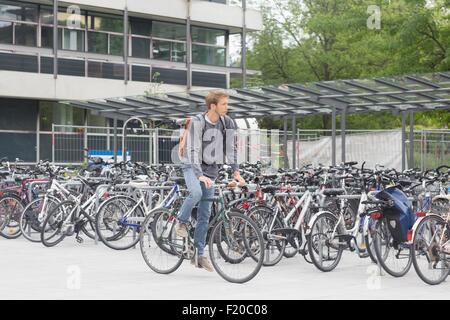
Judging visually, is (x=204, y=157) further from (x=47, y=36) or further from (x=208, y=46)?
(x=208, y=46)

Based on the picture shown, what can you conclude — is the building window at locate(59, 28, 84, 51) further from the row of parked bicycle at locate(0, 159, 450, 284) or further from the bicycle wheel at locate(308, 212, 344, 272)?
the bicycle wheel at locate(308, 212, 344, 272)

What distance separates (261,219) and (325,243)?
2.51ft

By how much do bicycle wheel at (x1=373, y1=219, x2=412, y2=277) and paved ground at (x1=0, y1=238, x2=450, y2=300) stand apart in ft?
0.41

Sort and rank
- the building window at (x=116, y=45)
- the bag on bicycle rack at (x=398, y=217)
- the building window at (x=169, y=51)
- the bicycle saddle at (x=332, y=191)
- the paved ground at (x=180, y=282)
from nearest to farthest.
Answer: the paved ground at (x=180, y=282)
the bag on bicycle rack at (x=398, y=217)
the bicycle saddle at (x=332, y=191)
the building window at (x=116, y=45)
the building window at (x=169, y=51)

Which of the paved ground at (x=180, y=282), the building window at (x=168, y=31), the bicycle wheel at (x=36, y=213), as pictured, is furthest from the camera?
the building window at (x=168, y=31)

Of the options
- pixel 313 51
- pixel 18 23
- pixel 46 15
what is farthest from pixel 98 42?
pixel 313 51

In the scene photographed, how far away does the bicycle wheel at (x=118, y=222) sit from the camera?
1214 cm

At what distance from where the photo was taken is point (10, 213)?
1378 cm

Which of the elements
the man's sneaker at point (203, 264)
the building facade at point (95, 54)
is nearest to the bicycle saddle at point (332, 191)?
the man's sneaker at point (203, 264)

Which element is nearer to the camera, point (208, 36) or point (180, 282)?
point (180, 282)

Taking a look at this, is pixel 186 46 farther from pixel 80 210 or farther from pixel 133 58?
pixel 80 210

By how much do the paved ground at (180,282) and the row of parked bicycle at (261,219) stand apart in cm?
20

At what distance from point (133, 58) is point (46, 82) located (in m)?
4.52

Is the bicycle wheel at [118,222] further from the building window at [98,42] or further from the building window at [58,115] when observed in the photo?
the building window at [98,42]
